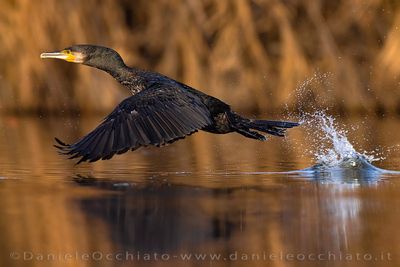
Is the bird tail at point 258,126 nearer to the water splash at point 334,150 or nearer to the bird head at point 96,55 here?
the water splash at point 334,150

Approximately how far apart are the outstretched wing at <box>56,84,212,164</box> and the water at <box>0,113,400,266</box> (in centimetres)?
35

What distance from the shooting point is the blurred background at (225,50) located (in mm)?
12727

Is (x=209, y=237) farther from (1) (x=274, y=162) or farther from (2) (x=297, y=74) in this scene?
(2) (x=297, y=74)

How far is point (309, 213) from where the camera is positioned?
6227 mm

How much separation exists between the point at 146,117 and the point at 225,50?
6.22m

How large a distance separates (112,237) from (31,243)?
41 cm

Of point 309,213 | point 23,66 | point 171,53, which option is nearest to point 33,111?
point 23,66

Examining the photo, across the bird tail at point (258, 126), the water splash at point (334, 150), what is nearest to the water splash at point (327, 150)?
the water splash at point (334, 150)

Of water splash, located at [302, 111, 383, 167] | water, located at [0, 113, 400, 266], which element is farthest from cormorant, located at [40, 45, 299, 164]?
water splash, located at [302, 111, 383, 167]

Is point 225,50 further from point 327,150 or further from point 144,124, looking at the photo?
point 144,124

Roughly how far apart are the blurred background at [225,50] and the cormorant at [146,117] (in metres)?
4.80

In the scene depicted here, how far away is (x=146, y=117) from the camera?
678cm

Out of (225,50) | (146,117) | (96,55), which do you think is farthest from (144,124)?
(225,50)

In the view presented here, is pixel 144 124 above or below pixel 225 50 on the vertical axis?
below
